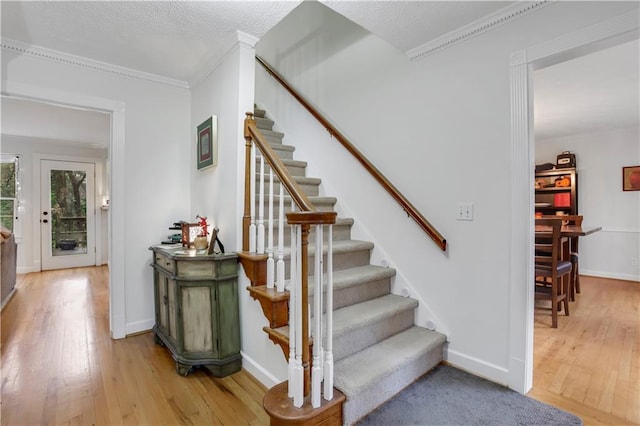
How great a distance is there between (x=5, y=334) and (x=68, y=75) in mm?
2364

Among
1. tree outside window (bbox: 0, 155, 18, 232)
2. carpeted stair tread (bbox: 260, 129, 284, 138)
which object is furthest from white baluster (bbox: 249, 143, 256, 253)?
tree outside window (bbox: 0, 155, 18, 232)

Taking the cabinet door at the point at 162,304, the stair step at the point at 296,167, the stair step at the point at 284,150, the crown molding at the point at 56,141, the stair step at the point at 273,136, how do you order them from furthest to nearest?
the crown molding at the point at 56,141 < the stair step at the point at 273,136 < the stair step at the point at 284,150 < the stair step at the point at 296,167 < the cabinet door at the point at 162,304

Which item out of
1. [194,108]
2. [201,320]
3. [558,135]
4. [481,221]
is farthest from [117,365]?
[558,135]

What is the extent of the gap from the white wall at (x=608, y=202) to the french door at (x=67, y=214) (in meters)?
9.05

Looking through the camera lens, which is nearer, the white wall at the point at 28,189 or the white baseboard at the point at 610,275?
the white baseboard at the point at 610,275

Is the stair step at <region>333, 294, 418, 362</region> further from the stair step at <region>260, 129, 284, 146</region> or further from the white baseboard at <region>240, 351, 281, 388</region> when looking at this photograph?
the stair step at <region>260, 129, 284, 146</region>

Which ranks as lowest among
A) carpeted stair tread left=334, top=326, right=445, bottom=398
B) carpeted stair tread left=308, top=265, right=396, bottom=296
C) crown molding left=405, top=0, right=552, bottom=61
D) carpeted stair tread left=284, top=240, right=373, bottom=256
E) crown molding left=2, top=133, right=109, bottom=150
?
carpeted stair tread left=334, top=326, right=445, bottom=398

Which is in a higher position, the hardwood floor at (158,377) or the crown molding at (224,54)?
the crown molding at (224,54)

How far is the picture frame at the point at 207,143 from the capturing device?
8.70 feet

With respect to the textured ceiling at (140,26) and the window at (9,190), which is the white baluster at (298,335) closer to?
the textured ceiling at (140,26)

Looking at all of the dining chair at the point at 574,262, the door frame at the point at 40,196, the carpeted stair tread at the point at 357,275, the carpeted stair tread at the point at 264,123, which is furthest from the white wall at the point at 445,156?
the door frame at the point at 40,196

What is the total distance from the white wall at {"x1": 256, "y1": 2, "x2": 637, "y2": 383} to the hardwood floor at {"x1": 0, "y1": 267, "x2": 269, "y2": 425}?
4.64ft

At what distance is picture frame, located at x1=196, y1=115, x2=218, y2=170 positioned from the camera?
8.70ft

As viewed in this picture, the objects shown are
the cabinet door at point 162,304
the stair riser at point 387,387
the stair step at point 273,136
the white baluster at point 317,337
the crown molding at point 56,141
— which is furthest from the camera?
the crown molding at point 56,141
